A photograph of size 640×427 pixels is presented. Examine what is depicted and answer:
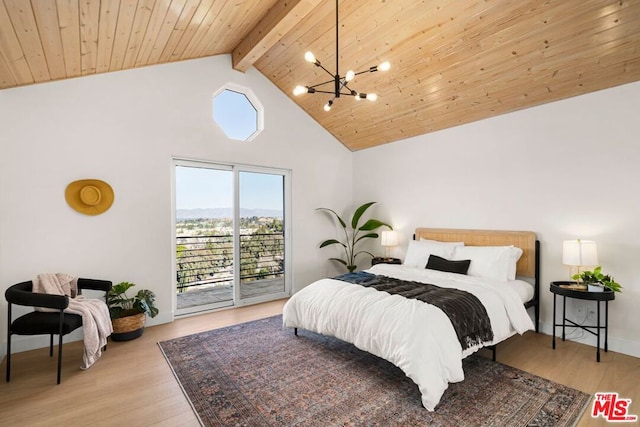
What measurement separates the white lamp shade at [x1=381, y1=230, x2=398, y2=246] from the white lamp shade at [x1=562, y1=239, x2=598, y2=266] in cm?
229

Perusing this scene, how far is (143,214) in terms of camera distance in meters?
3.74

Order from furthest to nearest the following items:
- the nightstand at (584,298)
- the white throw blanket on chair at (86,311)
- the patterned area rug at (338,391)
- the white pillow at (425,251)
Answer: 1. the white pillow at (425,251)
2. the nightstand at (584,298)
3. the white throw blanket on chair at (86,311)
4. the patterned area rug at (338,391)

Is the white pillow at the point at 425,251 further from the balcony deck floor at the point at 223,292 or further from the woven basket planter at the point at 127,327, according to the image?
the woven basket planter at the point at 127,327

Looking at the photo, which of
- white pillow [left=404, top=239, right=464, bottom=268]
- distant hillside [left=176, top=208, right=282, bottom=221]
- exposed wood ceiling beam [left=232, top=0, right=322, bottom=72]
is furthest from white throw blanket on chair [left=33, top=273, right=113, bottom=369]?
white pillow [left=404, top=239, right=464, bottom=268]

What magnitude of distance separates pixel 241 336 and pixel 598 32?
443 cm

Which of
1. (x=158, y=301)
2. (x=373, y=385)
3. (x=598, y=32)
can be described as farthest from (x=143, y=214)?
(x=598, y=32)

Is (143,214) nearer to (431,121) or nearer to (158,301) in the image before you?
(158,301)

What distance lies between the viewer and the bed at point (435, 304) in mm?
2176

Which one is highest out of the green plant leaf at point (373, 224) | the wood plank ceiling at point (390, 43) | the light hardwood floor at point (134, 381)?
the wood plank ceiling at point (390, 43)

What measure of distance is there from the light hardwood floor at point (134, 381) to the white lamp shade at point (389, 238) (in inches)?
81.8

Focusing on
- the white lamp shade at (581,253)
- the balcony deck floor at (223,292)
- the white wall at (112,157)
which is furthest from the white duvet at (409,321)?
the white wall at (112,157)

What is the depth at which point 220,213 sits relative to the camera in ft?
14.7

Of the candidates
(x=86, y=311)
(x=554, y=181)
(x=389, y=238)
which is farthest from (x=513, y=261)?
(x=86, y=311)

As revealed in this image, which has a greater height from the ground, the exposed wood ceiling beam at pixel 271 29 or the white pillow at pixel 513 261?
the exposed wood ceiling beam at pixel 271 29
